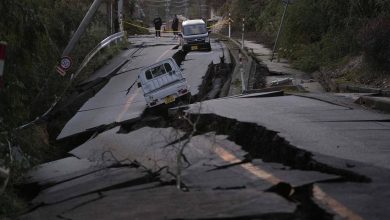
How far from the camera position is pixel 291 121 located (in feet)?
37.1

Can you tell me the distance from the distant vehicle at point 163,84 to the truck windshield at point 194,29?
14.4 metres

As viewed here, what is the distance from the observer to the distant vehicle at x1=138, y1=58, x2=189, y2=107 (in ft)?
53.0

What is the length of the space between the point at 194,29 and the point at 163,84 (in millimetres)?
15324

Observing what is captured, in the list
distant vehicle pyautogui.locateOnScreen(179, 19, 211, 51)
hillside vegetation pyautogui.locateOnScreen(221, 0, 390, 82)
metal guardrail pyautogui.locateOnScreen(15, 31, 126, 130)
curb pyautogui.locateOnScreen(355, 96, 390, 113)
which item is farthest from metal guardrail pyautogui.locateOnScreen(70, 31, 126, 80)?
curb pyautogui.locateOnScreen(355, 96, 390, 113)

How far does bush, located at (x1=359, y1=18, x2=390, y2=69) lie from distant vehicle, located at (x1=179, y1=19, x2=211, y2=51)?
13.3 m

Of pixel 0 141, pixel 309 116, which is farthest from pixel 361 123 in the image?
pixel 0 141

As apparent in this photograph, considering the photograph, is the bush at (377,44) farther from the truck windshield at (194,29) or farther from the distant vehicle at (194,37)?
the truck windshield at (194,29)

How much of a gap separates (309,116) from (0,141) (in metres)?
6.60

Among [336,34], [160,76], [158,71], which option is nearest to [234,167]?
[160,76]

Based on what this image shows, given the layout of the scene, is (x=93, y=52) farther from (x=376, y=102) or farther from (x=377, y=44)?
(x=376, y=102)

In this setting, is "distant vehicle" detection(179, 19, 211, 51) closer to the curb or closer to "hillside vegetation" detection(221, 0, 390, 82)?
"hillside vegetation" detection(221, 0, 390, 82)

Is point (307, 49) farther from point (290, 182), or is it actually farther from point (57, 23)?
point (290, 182)

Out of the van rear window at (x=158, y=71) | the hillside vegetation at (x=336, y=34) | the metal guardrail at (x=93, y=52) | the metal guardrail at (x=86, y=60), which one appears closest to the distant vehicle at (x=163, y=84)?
the van rear window at (x=158, y=71)

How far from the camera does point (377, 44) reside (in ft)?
56.5
